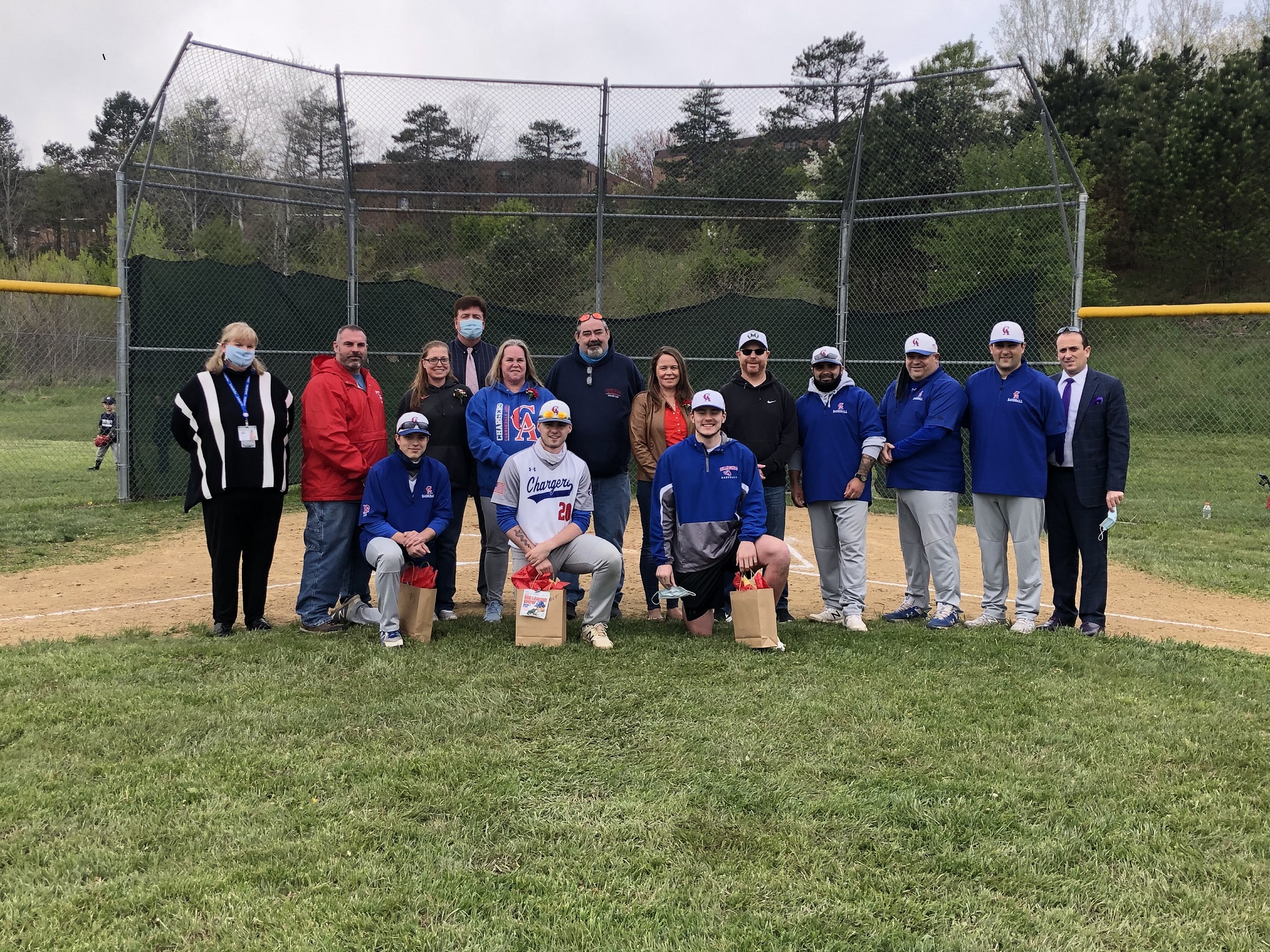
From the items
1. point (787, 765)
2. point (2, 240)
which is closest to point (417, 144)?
point (787, 765)

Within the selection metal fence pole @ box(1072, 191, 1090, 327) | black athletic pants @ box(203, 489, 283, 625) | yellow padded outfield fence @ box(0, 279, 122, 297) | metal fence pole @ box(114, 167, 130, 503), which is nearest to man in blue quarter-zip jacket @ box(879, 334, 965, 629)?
metal fence pole @ box(1072, 191, 1090, 327)

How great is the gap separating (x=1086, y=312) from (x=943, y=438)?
Answer: 3.85 m

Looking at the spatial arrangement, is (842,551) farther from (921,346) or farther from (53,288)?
(53,288)

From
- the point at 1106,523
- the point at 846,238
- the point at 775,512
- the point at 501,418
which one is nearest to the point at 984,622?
the point at 1106,523

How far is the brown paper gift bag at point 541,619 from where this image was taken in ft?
17.1

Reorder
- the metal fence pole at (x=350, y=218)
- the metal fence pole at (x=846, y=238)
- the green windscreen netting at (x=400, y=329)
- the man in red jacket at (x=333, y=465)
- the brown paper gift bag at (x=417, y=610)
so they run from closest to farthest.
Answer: the brown paper gift bag at (x=417, y=610) → the man in red jacket at (x=333, y=465) → the green windscreen netting at (x=400, y=329) → the metal fence pole at (x=350, y=218) → the metal fence pole at (x=846, y=238)

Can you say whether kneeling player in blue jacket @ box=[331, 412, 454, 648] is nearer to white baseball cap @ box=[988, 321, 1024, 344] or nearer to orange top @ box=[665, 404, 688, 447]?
orange top @ box=[665, 404, 688, 447]

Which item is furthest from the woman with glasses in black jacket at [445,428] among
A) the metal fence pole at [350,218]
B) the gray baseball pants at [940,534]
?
the metal fence pole at [350,218]

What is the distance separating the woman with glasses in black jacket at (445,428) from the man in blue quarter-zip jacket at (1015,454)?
3151 mm

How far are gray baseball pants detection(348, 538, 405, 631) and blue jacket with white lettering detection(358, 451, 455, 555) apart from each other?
0.11 m

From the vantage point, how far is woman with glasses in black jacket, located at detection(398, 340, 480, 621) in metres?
5.98

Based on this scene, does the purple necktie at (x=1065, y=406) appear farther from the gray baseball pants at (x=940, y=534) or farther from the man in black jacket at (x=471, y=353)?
the man in black jacket at (x=471, y=353)

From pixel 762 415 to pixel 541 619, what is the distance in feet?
6.16

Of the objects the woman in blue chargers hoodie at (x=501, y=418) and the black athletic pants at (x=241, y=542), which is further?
the woman in blue chargers hoodie at (x=501, y=418)
